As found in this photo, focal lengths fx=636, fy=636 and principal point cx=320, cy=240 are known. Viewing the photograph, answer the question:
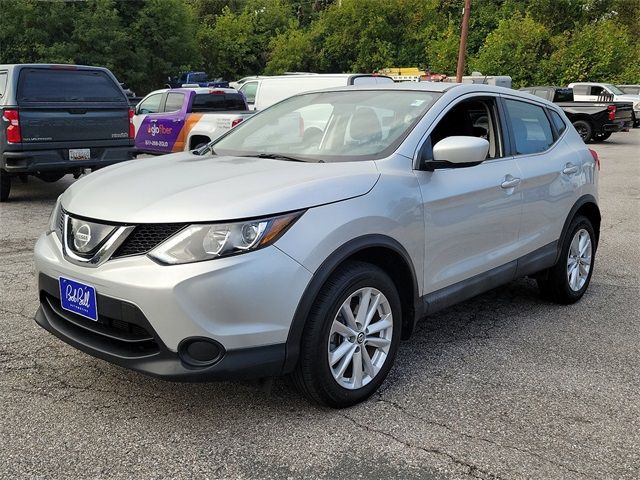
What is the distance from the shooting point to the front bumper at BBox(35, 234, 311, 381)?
2.61 metres

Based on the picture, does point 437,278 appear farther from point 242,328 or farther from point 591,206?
point 591,206

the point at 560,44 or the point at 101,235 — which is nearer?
the point at 101,235

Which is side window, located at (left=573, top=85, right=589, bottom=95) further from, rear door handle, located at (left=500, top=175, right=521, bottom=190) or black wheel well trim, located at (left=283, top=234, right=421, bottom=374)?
black wheel well trim, located at (left=283, top=234, right=421, bottom=374)

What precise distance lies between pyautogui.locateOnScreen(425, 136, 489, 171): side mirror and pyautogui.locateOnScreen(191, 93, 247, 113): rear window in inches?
373

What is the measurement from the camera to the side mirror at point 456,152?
3.39 m

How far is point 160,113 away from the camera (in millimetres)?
12656

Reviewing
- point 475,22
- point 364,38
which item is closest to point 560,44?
point 475,22

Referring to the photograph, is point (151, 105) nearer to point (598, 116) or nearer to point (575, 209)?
point (575, 209)

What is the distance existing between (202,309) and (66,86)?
698 centimetres

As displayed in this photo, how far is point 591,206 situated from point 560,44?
3649cm

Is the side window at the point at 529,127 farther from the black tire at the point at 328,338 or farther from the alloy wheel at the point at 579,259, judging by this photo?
the black tire at the point at 328,338

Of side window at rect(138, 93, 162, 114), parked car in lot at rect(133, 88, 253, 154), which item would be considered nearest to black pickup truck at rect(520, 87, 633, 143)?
parked car in lot at rect(133, 88, 253, 154)

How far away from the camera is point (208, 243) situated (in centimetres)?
266

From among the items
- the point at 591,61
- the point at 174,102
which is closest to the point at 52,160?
the point at 174,102
